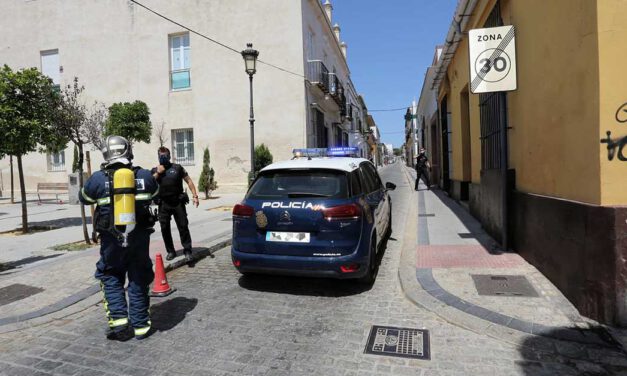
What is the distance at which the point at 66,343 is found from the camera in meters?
3.67

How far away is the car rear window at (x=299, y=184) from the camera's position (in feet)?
15.4

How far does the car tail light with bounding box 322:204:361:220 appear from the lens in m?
4.46

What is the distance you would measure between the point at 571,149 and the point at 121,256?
4515mm

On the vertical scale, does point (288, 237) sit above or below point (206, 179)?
below

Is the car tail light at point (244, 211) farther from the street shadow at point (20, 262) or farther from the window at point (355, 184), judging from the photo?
the street shadow at point (20, 262)

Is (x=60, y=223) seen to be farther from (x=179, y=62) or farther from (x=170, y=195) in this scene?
(x=179, y=62)

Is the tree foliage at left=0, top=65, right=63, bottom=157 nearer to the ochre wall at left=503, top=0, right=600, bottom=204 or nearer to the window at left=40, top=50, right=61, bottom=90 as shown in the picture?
the ochre wall at left=503, top=0, right=600, bottom=204

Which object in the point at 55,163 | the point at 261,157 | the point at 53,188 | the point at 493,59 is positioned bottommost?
the point at 53,188

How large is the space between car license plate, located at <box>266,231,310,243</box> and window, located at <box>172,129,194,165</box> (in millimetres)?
15904

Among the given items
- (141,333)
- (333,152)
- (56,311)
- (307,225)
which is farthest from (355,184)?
(333,152)

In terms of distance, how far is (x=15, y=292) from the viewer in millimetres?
5102

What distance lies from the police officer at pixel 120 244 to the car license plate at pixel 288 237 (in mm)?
1352

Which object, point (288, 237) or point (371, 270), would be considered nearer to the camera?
point (288, 237)

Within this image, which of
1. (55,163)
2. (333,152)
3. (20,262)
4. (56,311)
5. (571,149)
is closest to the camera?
(571,149)
